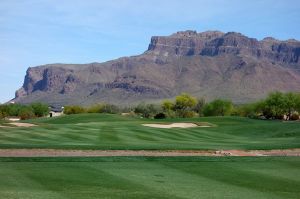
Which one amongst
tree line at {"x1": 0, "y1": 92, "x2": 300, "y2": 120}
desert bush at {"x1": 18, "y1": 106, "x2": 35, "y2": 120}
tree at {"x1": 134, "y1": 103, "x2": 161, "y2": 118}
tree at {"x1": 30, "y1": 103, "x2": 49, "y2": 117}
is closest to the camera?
tree line at {"x1": 0, "y1": 92, "x2": 300, "y2": 120}

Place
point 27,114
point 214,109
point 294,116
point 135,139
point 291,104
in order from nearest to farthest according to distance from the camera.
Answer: point 135,139 → point 291,104 → point 294,116 → point 27,114 → point 214,109

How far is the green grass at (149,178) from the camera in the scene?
13875mm

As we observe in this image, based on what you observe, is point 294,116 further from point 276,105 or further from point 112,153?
point 112,153

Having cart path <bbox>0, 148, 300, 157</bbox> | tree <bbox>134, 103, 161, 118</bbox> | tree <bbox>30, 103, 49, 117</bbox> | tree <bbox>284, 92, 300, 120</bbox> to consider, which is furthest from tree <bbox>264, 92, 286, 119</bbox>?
cart path <bbox>0, 148, 300, 157</bbox>

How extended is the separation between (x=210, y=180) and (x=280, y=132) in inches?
1467

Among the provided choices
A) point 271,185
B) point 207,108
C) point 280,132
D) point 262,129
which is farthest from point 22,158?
point 207,108

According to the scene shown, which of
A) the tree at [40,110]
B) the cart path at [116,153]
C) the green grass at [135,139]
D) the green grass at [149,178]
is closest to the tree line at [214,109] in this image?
the tree at [40,110]

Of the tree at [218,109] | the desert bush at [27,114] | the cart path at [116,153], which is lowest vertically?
the cart path at [116,153]

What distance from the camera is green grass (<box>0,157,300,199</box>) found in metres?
13.9

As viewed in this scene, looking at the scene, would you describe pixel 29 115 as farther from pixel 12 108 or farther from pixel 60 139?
pixel 60 139

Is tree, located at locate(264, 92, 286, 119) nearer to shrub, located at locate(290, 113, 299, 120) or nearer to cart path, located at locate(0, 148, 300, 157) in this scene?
shrub, located at locate(290, 113, 299, 120)

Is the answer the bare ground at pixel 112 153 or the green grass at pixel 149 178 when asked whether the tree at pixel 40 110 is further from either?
the green grass at pixel 149 178

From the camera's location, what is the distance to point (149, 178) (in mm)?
17125

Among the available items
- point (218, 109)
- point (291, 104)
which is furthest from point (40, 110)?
point (291, 104)
